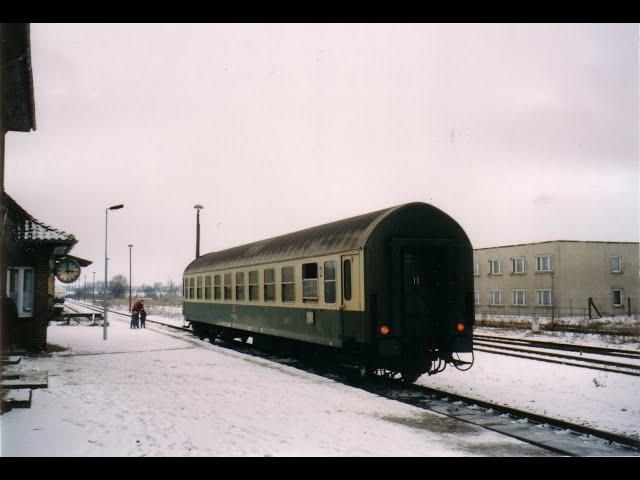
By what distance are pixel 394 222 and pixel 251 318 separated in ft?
23.5

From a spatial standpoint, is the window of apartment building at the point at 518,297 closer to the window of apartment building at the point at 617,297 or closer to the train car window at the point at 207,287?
the window of apartment building at the point at 617,297

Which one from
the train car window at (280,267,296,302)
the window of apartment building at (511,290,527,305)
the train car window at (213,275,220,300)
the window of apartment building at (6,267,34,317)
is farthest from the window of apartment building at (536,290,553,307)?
the window of apartment building at (6,267,34,317)

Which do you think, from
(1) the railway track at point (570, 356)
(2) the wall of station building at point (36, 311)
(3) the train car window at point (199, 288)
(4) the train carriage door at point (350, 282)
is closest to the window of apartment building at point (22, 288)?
(2) the wall of station building at point (36, 311)

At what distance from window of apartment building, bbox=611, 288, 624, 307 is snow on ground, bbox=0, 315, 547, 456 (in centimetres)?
3559

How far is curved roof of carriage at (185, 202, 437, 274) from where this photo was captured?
1158 cm

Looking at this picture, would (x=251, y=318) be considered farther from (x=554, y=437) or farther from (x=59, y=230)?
(x=554, y=437)

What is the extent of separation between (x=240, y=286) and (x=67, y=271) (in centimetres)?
671

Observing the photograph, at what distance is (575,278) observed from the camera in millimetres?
41406

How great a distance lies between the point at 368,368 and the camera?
451 inches

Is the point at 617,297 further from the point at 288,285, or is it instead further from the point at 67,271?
the point at 67,271

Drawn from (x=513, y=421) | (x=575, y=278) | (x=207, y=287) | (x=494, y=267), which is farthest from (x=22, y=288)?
(x=494, y=267)

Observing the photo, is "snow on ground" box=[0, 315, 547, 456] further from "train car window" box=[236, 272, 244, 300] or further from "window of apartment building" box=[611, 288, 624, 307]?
"window of apartment building" box=[611, 288, 624, 307]

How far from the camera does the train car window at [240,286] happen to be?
1809 centimetres

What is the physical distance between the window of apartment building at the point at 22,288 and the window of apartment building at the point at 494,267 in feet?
120
